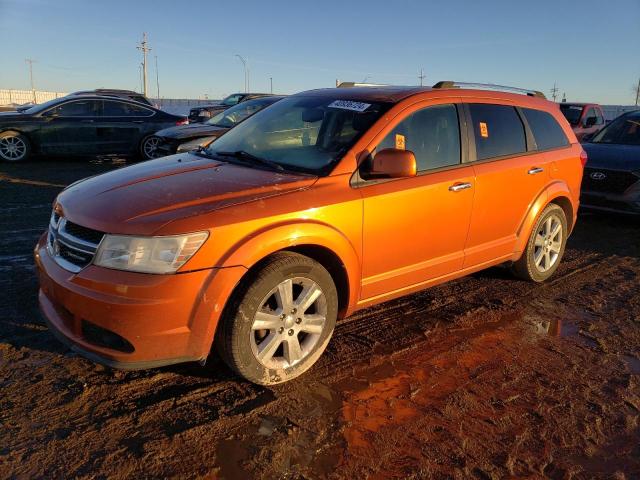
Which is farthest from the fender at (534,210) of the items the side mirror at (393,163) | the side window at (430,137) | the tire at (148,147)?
the tire at (148,147)

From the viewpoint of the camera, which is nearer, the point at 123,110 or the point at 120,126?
the point at 120,126

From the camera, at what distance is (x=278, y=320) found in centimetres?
307

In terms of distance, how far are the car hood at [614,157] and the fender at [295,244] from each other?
5.93m

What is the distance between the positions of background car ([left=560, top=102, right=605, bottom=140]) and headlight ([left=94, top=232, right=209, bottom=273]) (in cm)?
1454

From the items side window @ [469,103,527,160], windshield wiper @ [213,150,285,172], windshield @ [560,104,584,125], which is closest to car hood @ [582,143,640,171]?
side window @ [469,103,527,160]

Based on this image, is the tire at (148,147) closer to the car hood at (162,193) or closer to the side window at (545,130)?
the car hood at (162,193)

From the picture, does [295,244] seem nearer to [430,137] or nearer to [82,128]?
[430,137]

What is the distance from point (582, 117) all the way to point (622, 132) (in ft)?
22.8

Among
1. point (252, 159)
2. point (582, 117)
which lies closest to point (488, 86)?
point (252, 159)

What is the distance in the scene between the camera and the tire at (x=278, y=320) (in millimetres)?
2906

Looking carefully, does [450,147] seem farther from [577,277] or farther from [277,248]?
[577,277]

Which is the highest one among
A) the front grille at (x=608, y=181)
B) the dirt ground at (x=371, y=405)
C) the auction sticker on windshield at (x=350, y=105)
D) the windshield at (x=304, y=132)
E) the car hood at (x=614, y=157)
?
the auction sticker on windshield at (x=350, y=105)

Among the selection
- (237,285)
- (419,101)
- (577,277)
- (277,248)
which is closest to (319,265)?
(277,248)

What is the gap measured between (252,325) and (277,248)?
0.46 metres
